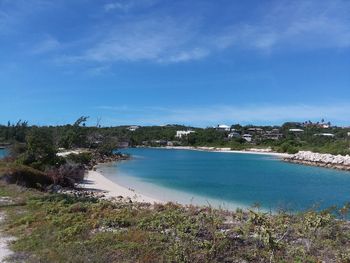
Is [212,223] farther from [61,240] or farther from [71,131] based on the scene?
[71,131]

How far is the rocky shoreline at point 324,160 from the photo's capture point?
231 feet

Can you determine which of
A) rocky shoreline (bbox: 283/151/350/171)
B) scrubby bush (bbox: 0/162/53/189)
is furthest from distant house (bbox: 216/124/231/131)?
scrubby bush (bbox: 0/162/53/189)

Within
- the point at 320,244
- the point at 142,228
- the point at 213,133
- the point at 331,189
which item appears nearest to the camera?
the point at 320,244

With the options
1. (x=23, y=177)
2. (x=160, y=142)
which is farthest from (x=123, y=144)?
(x=23, y=177)

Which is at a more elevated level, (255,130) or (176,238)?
(255,130)

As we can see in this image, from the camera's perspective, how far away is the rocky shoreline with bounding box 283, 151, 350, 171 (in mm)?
70312

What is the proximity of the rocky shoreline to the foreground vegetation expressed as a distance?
6155cm

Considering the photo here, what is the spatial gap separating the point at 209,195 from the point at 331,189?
1501 cm

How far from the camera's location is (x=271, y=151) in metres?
122

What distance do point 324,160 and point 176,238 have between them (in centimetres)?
7425

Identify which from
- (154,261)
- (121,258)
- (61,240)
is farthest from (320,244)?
(61,240)

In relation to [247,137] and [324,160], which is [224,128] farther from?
[324,160]

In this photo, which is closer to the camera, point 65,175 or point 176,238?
point 176,238

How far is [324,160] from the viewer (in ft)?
253
